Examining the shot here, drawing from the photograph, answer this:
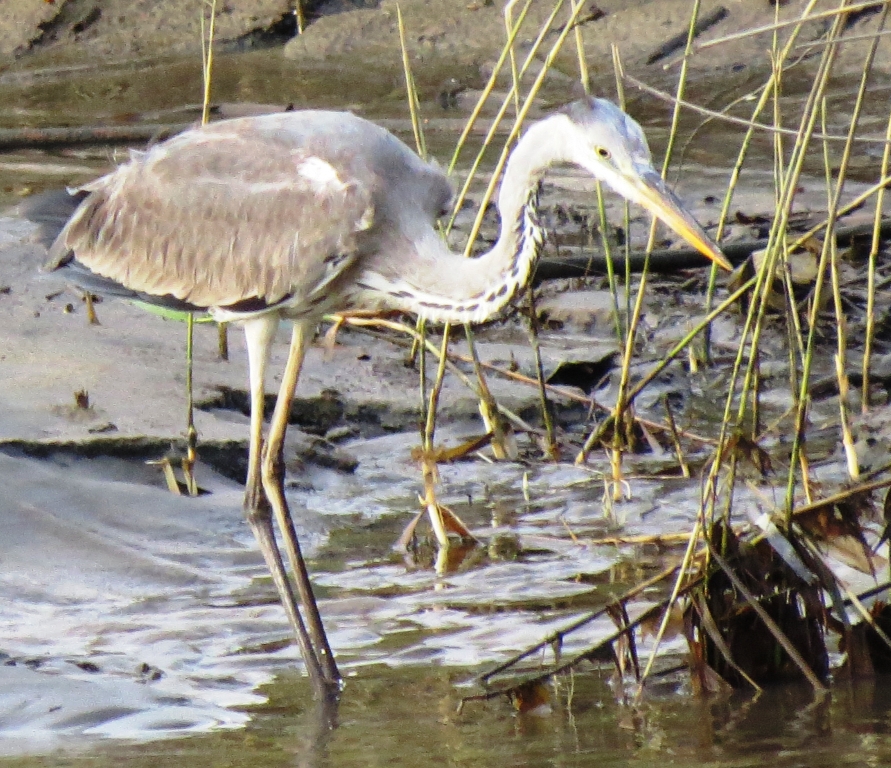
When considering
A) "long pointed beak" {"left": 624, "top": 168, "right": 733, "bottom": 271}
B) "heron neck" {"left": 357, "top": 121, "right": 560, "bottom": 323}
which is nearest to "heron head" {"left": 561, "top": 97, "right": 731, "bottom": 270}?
"long pointed beak" {"left": 624, "top": 168, "right": 733, "bottom": 271}

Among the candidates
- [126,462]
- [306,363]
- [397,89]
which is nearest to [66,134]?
[397,89]

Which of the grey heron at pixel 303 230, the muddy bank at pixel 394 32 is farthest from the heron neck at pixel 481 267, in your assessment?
the muddy bank at pixel 394 32

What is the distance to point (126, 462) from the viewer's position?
5.40 meters

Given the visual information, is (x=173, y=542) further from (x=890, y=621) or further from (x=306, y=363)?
(x=890, y=621)

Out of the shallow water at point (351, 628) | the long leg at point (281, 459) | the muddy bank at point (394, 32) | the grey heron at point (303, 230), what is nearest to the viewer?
the shallow water at point (351, 628)

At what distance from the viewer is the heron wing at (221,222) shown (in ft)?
14.7

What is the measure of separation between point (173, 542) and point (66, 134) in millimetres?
5842

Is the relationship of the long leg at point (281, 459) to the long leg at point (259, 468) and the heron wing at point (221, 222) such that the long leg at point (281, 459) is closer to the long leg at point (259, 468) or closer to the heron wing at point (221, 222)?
the long leg at point (259, 468)

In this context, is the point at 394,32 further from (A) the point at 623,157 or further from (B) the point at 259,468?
(A) the point at 623,157

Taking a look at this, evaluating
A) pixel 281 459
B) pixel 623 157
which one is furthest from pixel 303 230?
pixel 623 157

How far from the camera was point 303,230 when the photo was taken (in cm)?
451

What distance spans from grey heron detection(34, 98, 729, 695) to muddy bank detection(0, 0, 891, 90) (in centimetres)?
665

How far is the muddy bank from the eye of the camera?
38.1 ft

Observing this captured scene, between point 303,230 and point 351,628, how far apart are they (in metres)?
1.12
